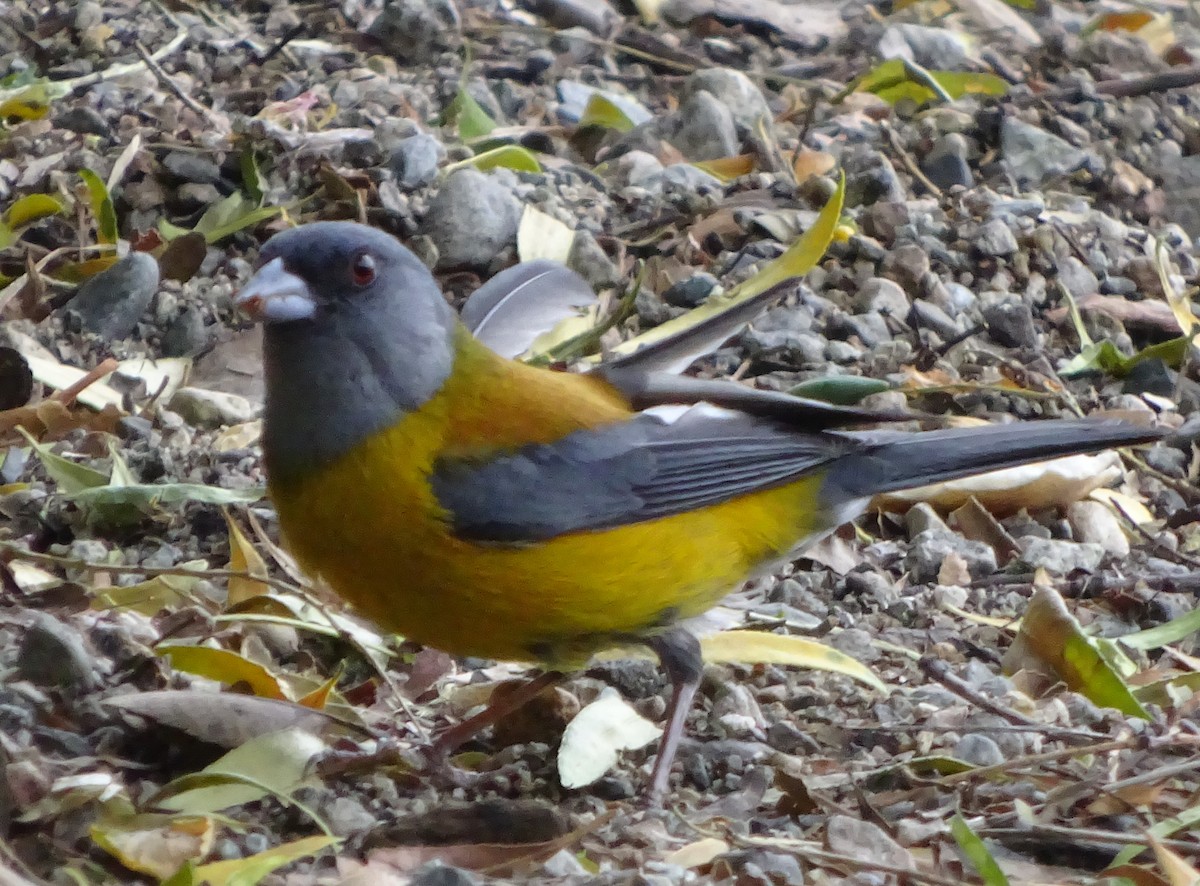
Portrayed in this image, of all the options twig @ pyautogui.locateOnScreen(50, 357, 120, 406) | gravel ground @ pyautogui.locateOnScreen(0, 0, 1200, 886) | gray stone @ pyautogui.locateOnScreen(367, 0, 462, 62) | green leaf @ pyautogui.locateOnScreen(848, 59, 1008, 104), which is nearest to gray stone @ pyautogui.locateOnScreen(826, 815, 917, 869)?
gravel ground @ pyautogui.locateOnScreen(0, 0, 1200, 886)

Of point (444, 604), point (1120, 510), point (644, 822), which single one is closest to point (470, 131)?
point (1120, 510)

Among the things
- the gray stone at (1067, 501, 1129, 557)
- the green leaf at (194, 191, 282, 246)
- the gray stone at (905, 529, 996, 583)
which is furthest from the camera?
the green leaf at (194, 191, 282, 246)

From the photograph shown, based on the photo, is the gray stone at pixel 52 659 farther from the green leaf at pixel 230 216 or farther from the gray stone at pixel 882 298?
the gray stone at pixel 882 298

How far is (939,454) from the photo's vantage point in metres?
4.43

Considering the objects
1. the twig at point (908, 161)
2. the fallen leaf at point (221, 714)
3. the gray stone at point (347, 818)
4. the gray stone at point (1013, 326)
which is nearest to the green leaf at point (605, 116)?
the twig at point (908, 161)

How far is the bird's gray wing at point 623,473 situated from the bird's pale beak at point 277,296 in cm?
44

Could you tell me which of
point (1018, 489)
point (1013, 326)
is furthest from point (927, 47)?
point (1018, 489)

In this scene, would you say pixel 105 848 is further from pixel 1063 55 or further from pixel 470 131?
pixel 1063 55

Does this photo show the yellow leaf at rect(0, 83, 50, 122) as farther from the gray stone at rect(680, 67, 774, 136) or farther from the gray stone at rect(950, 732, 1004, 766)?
the gray stone at rect(950, 732, 1004, 766)

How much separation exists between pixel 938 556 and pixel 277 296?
78.9 inches

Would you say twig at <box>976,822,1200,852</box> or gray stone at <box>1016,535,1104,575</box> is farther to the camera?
gray stone at <box>1016,535,1104,575</box>

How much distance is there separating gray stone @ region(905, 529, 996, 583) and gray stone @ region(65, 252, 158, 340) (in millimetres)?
2352

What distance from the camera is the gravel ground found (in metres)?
3.39

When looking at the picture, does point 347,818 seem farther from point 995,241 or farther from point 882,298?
point 995,241
